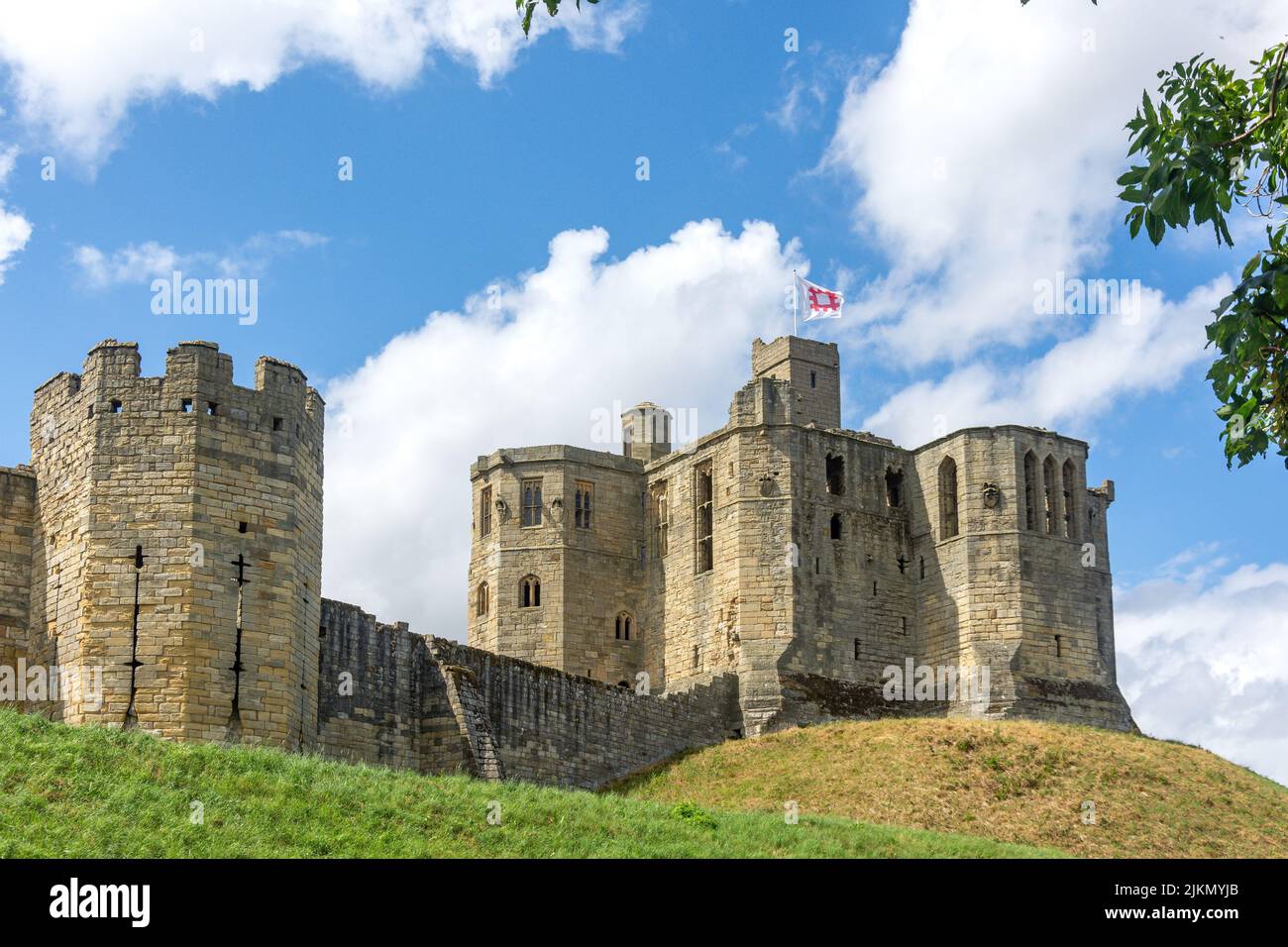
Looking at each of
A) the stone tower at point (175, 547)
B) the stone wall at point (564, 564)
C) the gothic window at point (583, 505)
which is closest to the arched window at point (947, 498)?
the stone wall at point (564, 564)

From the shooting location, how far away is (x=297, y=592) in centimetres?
3244

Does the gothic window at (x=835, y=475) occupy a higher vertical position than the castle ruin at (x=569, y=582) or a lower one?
higher

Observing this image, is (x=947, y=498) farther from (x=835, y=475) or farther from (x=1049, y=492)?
(x=835, y=475)

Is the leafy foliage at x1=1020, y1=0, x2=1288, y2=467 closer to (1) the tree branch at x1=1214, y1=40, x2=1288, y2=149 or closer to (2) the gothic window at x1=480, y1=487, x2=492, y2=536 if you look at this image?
(1) the tree branch at x1=1214, y1=40, x2=1288, y2=149

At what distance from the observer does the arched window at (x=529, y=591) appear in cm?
5850

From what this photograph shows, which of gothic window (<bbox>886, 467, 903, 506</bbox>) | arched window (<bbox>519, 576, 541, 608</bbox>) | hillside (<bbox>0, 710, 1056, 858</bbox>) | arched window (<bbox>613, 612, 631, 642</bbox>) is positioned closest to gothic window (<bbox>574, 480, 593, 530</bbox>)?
arched window (<bbox>519, 576, 541, 608</bbox>)

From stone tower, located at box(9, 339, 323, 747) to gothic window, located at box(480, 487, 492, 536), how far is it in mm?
27070

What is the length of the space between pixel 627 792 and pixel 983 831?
33.2 feet

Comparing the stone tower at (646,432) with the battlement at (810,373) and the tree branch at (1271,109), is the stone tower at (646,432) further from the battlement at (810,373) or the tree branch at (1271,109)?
the tree branch at (1271,109)

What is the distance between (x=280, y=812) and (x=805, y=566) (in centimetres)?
3089

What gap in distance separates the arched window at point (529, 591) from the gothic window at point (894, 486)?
12.4m

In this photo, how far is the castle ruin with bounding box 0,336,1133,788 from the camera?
101 ft

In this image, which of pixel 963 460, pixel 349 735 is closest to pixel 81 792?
pixel 349 735

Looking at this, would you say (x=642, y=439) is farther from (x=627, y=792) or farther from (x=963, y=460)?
(x=627, y=792)
